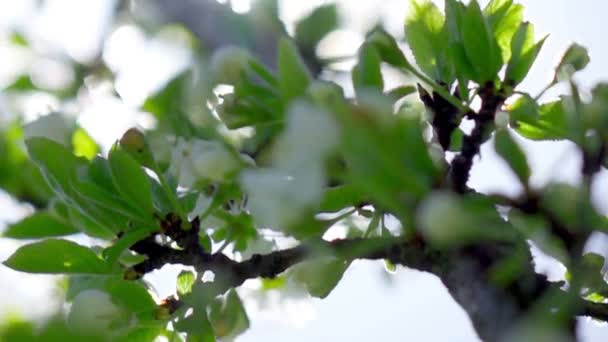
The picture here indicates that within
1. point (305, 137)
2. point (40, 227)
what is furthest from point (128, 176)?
point (305, 137)

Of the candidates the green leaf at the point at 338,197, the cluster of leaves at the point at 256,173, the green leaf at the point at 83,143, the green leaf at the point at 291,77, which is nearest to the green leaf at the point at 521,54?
the cluster of leaves at the point at 256,173

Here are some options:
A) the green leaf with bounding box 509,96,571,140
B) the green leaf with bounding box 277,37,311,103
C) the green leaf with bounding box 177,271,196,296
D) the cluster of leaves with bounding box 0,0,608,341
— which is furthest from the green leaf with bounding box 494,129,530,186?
the green leaf with bounding box 177,271,196,296

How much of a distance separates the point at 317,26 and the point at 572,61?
333 mm

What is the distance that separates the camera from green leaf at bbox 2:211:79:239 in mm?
841

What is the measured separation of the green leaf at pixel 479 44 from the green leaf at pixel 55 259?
0.33 meters

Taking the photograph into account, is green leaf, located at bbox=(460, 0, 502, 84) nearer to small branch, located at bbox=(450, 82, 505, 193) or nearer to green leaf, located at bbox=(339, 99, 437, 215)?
small branch, located at bbox=(450, 82, 505, 193)

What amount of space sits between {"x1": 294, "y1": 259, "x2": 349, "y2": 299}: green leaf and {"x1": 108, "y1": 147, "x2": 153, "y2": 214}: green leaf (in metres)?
0.13

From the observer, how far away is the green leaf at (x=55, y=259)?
2.54ft

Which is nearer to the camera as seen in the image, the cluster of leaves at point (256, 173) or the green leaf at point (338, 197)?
the cluster of leaves at point (256, 173)

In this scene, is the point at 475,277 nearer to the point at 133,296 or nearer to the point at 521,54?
the point at 521,54

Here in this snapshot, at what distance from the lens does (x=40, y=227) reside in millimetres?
841

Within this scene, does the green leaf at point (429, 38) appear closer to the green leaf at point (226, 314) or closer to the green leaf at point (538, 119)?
the green leaf at point (538, 119)

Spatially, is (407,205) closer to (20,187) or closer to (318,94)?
(318,94)

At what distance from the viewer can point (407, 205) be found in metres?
0.46
